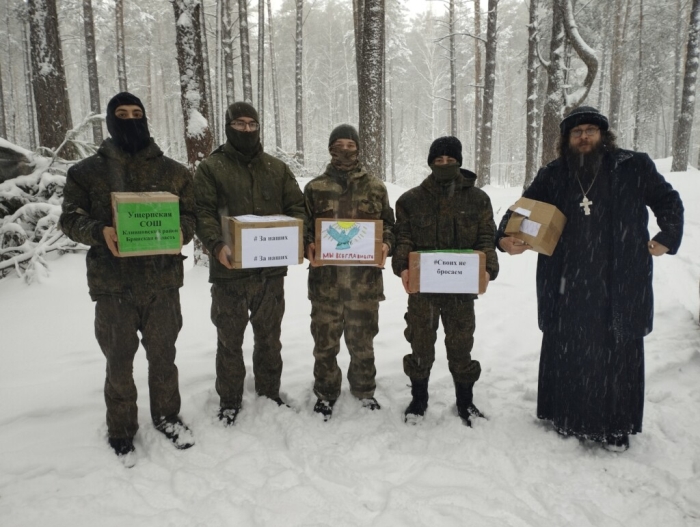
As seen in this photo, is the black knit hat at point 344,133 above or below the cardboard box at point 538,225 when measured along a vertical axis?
above

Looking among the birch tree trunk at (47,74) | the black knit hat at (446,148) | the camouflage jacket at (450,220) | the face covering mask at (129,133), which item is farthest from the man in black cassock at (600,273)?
the birch tree trunk at (47,74)

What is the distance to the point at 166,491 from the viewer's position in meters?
2.77

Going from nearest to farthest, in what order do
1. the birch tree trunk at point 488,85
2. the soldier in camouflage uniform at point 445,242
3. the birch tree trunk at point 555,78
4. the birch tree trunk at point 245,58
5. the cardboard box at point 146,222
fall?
the cardboard box at point 146,222
the soldier in camouflage uniform at point 445,242
the birch tree trunk at point 555,78
the birch tree trunk at point 488,85
the birch tree trunk at point 245,58

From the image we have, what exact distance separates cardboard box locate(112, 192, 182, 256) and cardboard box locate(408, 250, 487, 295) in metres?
1.79

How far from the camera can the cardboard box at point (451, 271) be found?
10.8ft

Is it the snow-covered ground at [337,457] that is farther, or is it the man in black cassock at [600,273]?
the man in black cassock at [600,273]

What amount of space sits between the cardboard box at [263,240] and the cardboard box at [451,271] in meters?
0.95

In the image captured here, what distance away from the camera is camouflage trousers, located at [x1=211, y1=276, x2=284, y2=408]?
3455 mm

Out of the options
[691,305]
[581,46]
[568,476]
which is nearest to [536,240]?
[568,476]

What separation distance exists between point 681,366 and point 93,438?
17.9ft

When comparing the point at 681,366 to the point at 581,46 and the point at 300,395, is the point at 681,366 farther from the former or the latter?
the point at 581,46

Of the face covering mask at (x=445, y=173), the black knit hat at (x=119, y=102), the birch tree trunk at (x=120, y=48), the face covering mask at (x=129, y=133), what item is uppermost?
the birch tree trunk at (x=120, y=48)

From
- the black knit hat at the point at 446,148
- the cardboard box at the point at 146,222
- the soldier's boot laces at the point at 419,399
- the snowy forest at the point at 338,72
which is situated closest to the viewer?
the cardboard box at the point at 146,222

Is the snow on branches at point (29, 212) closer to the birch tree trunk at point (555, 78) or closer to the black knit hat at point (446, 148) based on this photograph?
the black knit hat at point (446, 148)
